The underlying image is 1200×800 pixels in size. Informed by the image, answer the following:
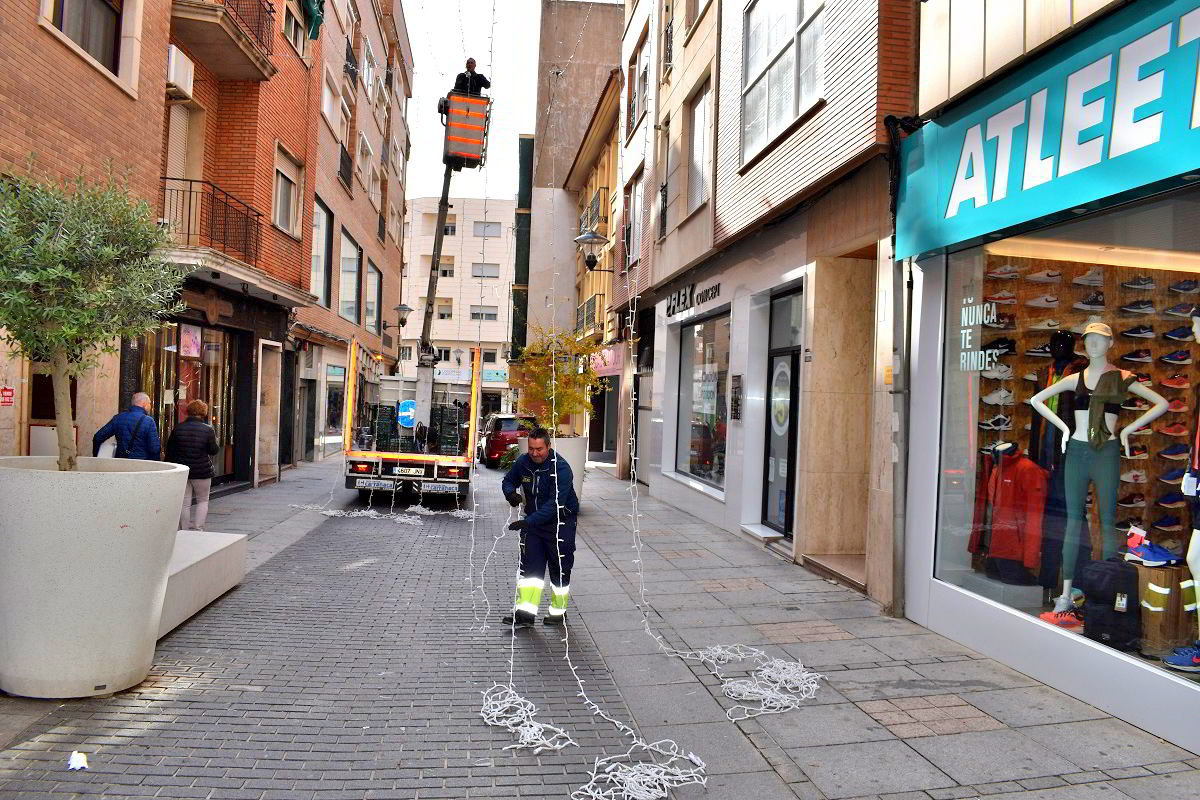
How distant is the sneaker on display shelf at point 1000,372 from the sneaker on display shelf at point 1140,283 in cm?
108

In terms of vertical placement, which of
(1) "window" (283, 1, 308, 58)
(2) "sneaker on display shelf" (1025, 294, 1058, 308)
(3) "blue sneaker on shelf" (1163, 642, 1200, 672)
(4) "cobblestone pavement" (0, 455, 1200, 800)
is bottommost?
(4) "cobblestone pavement" (0, 455, 1200, 800)

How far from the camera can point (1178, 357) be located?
4.78 meters

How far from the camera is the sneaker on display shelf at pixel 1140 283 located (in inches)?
196

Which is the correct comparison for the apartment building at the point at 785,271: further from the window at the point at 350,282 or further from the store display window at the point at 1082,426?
the window at the point at 350,282

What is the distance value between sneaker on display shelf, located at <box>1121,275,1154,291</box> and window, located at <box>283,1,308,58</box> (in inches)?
642

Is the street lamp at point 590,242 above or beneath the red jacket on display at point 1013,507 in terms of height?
above

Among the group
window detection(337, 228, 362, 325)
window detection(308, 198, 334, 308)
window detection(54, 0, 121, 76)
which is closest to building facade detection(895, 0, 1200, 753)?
window detection(54, 0, 121, 76)

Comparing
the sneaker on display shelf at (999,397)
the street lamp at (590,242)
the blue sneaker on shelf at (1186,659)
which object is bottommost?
the blue sneaker on shelf at (1186,659)

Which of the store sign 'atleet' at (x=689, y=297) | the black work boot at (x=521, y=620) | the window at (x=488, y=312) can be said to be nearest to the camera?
the black work boot at (x=521, y=620)

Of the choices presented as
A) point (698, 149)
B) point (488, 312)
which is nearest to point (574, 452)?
point (698, 149)

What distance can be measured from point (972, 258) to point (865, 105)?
5.93 feet

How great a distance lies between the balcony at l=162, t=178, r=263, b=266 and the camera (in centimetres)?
1385

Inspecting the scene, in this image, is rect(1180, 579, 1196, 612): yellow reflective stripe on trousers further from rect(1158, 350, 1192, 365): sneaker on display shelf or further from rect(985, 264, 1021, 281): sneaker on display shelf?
rect(985, 264, 1021, 281): sneaker on display shelf

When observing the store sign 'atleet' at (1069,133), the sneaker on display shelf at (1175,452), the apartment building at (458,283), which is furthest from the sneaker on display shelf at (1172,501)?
the apartment building at (458,283)
